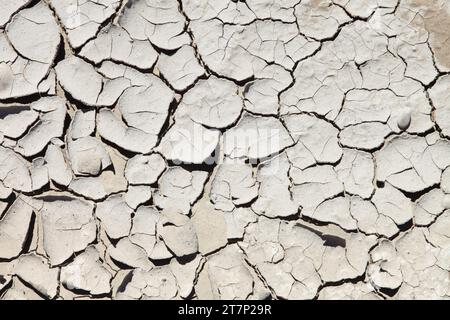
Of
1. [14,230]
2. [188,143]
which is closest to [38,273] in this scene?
[14,230]

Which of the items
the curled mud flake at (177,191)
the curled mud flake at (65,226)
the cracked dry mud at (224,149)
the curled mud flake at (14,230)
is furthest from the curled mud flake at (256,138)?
the curled mud flake at (14,230)

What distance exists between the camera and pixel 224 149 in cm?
245

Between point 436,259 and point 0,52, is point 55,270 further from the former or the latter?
point 436,259

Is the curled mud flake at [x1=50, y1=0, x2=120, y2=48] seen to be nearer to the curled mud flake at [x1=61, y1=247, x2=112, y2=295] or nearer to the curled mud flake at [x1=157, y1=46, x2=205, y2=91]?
the curled mud flake at [x1=157, y1=46, x2=205, y2=91]

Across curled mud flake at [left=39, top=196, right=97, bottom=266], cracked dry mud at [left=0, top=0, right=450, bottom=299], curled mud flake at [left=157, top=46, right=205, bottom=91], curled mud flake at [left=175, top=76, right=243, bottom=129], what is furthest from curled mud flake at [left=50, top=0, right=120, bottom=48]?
curled mud flake at [left=39, top=196, right=97, bottom=266]

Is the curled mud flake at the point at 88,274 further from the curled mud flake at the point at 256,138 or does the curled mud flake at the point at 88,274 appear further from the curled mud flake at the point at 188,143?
the curled mud flake at the point at 256,138

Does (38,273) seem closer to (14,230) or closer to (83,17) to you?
(14,230)

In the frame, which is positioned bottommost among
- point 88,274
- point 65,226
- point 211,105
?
point 88,274

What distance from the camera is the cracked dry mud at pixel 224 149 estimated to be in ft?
7.91

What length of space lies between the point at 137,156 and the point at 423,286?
1184mm

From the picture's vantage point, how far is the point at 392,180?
2.41 metres

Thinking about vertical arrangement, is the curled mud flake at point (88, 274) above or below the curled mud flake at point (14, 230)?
below

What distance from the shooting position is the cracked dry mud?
7.91 ft

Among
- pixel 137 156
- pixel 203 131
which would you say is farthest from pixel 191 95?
pixel 137 156
